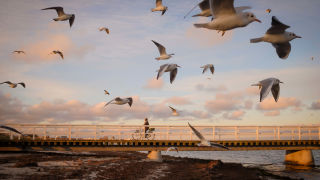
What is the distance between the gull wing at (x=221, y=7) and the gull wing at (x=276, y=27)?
592mm

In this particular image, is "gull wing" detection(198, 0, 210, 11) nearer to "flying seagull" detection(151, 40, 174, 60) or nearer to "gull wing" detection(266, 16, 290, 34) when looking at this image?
"gull wing" detection(266, 16, 290, 34)

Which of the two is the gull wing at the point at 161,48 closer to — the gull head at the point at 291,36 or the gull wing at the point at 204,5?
the gull wing at the point at 204,5

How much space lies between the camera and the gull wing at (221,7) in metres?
4.16

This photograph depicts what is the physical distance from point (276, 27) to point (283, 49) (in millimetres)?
351

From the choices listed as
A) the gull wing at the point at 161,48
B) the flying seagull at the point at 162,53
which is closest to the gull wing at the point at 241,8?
the flying seagull at the point at 162,53

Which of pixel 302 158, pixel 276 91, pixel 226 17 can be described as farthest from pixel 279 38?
pixel 302 158

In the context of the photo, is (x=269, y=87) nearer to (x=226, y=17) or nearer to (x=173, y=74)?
(x=226, y=17)

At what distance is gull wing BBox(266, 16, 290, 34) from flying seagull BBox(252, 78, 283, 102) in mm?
772

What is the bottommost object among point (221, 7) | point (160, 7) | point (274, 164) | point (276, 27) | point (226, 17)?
point (274, 164)

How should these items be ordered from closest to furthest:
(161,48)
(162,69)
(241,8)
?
(241,8) → (162,69) → (161,48)

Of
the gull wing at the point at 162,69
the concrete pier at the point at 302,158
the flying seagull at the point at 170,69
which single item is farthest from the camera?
the concrete pier at the point at 302,158

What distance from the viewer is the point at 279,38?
14.7 feet

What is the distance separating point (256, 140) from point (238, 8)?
55.2ft

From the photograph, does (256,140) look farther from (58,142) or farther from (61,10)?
(61,10)
